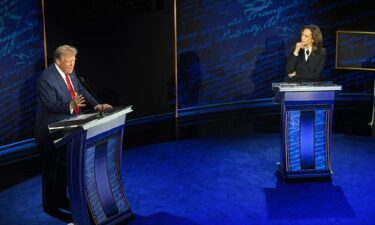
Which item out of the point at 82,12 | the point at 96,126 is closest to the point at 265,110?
the point at 82,12

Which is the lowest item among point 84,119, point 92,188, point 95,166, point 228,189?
point 228,189

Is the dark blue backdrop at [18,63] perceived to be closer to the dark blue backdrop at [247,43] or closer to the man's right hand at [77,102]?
the man's right hand at [77,102]

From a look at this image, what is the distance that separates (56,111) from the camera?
13.0ft

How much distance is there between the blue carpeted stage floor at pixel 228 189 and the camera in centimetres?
433

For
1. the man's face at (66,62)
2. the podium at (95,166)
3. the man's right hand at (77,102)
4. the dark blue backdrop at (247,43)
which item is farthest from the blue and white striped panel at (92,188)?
the dark blue backdrop at (247,43)

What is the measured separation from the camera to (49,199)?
4.20m

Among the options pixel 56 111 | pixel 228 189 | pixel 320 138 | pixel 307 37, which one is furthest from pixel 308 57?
pixel 56 111

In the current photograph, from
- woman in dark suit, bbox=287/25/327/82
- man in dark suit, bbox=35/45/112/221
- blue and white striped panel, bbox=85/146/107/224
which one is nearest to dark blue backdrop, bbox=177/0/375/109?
woman in dark suit, bbox=287/25/327/82

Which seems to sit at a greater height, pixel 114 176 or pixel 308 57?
pixel 308 57

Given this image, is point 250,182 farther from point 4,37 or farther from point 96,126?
point 4,37

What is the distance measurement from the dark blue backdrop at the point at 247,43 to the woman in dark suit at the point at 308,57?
3194 mm

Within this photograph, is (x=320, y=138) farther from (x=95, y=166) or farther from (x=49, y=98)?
(x=49, y=98)

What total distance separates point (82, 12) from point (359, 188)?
4048 mm

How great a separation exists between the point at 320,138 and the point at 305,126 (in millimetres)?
219
